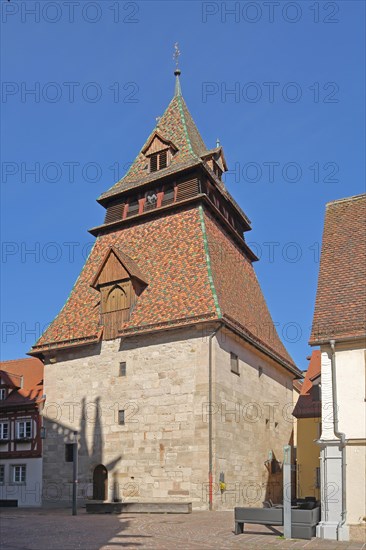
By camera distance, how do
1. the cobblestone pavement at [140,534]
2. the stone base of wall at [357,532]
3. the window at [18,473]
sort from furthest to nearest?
1. the window at [18,473]
2. the stone base of wall at [357,532]
3. the cobblestone pavement at [140,534]

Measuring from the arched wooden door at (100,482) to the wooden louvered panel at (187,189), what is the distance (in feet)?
41.6

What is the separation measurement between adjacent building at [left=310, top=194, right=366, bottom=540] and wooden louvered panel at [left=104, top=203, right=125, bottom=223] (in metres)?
16.3

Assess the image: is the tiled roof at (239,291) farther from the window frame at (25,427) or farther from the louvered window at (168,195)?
the window frame at (25,427)

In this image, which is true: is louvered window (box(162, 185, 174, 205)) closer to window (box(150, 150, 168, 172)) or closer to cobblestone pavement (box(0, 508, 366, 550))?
window (box(150, 150, 168, 172))

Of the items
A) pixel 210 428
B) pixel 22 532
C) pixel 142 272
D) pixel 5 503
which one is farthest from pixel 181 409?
pixel 5 503

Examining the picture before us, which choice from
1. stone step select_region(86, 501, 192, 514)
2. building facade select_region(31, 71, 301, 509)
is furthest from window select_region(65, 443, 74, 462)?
stone step select_region(86, 501, 192, 514)

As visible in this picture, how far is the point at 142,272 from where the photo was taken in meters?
28.2

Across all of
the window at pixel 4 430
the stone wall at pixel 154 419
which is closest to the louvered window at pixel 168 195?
the stone wall at pixel 154 419

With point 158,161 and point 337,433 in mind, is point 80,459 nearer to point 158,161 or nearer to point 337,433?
point 337,433

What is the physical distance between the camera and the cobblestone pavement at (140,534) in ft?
42.7

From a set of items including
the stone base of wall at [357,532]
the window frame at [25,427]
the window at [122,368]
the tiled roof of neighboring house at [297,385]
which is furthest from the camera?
the tiled roof of neighboring house at [297,385]

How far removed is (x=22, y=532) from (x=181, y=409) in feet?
29.3

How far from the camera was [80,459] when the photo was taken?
85.2ft

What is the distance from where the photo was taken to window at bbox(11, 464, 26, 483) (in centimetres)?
2889
